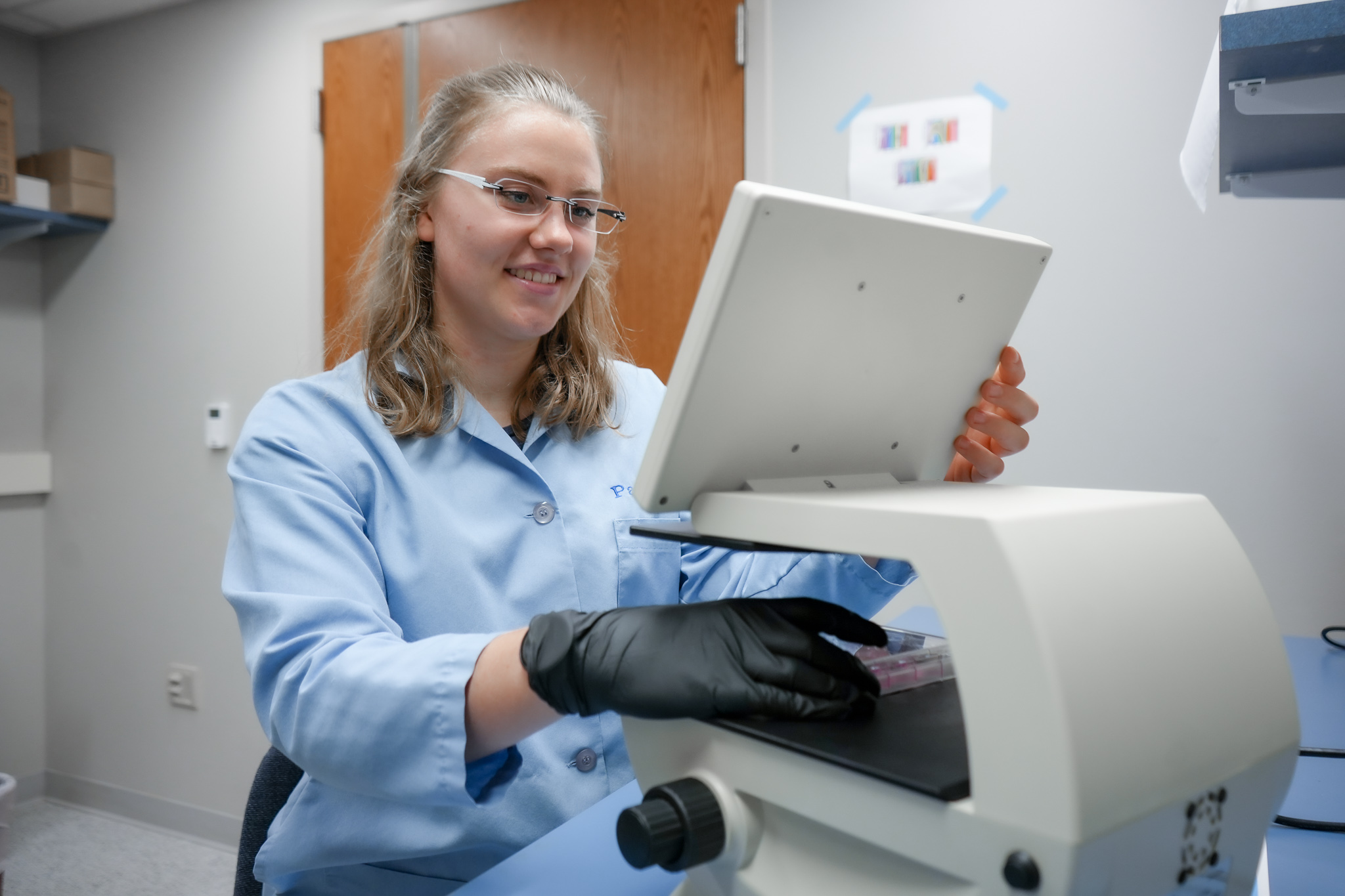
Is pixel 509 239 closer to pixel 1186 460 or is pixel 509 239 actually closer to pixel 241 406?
pixel 1186 460

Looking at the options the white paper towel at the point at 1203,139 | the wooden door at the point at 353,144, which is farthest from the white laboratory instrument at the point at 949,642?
the wooden door at the point at 353,144

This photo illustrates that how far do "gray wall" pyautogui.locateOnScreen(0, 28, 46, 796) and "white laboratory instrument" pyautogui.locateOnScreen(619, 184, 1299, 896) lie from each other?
108 inches

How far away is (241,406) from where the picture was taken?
236 centimetres

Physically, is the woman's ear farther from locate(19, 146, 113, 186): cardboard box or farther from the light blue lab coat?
locate(19, 146, 113, 186): cardboard box

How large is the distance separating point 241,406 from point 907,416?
6.92ft

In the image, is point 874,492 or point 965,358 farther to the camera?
point 965,358

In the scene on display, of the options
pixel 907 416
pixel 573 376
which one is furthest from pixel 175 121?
pixel 907 416

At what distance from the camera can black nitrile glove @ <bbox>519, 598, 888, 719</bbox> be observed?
0.55 metres

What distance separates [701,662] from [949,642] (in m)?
0.16

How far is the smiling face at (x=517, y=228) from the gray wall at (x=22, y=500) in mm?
2243

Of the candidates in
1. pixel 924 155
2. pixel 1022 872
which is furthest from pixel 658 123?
pixel 1022 872

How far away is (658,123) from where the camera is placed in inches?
74.1

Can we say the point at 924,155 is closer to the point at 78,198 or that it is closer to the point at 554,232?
the point at 554,232

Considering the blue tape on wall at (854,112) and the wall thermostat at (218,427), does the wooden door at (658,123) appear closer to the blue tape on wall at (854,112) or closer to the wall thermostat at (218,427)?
the blue tape on wall at (854,112)
